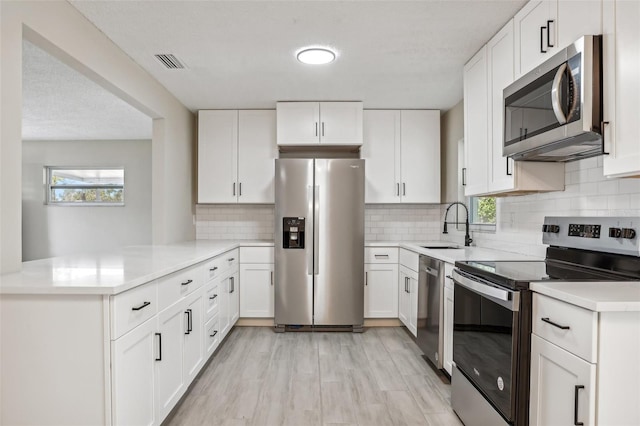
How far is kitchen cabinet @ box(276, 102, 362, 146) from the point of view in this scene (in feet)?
12.5

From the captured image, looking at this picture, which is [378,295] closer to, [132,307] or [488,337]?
[488,337]

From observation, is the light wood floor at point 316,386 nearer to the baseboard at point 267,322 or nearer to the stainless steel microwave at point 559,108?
the baseboard at point 267,322

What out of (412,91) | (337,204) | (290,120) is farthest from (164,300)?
(412,91)

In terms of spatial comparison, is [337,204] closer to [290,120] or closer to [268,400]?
[290,120]

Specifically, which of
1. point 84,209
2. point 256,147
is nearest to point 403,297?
point 256,147

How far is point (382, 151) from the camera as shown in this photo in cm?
401

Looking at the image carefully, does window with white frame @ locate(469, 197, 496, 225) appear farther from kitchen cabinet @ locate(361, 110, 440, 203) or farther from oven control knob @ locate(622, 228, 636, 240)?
oven control knob @ locate(622, 228, 636, 240)

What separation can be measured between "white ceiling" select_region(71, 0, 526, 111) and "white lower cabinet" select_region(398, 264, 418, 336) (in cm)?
172

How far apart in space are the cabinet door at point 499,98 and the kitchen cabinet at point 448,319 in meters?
0.65

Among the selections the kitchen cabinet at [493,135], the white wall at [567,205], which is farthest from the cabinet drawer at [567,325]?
the kitchen cabinet at [493,135]

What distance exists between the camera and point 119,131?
5.30 m

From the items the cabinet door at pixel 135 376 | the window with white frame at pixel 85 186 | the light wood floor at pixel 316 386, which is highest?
the window with white frame at pixel 85 186

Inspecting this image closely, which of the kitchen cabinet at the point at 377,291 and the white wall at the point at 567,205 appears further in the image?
the kitchen cabinet at the point at 377,291

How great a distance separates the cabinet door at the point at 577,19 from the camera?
5.01ft
